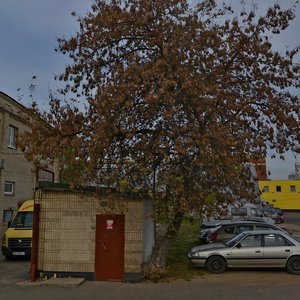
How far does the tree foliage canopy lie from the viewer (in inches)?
487

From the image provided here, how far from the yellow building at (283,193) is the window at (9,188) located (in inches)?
2276

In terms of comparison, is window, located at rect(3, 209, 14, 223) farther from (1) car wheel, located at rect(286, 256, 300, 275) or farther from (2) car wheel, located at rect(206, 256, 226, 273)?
(1) car wheel, located at rect(286, 256, 300, 275)

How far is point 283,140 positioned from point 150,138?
4506 mm

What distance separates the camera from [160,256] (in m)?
14.6

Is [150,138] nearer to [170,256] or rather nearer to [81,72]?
[81,72]

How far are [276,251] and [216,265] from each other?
6.46ft

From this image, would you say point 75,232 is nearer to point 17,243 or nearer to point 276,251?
point 17,243

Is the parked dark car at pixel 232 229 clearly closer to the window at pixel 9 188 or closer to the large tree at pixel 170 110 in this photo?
the large tree at pixel 170 110

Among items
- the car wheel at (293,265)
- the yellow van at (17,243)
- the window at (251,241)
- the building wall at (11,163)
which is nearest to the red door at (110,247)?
the window at (251,241)

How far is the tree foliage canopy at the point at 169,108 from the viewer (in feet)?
40.6

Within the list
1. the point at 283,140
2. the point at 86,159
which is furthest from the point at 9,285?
the point at 283,140

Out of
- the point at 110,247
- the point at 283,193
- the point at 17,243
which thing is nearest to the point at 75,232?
the point at 110,247

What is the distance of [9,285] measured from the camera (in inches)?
513

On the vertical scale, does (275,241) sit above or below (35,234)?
below
